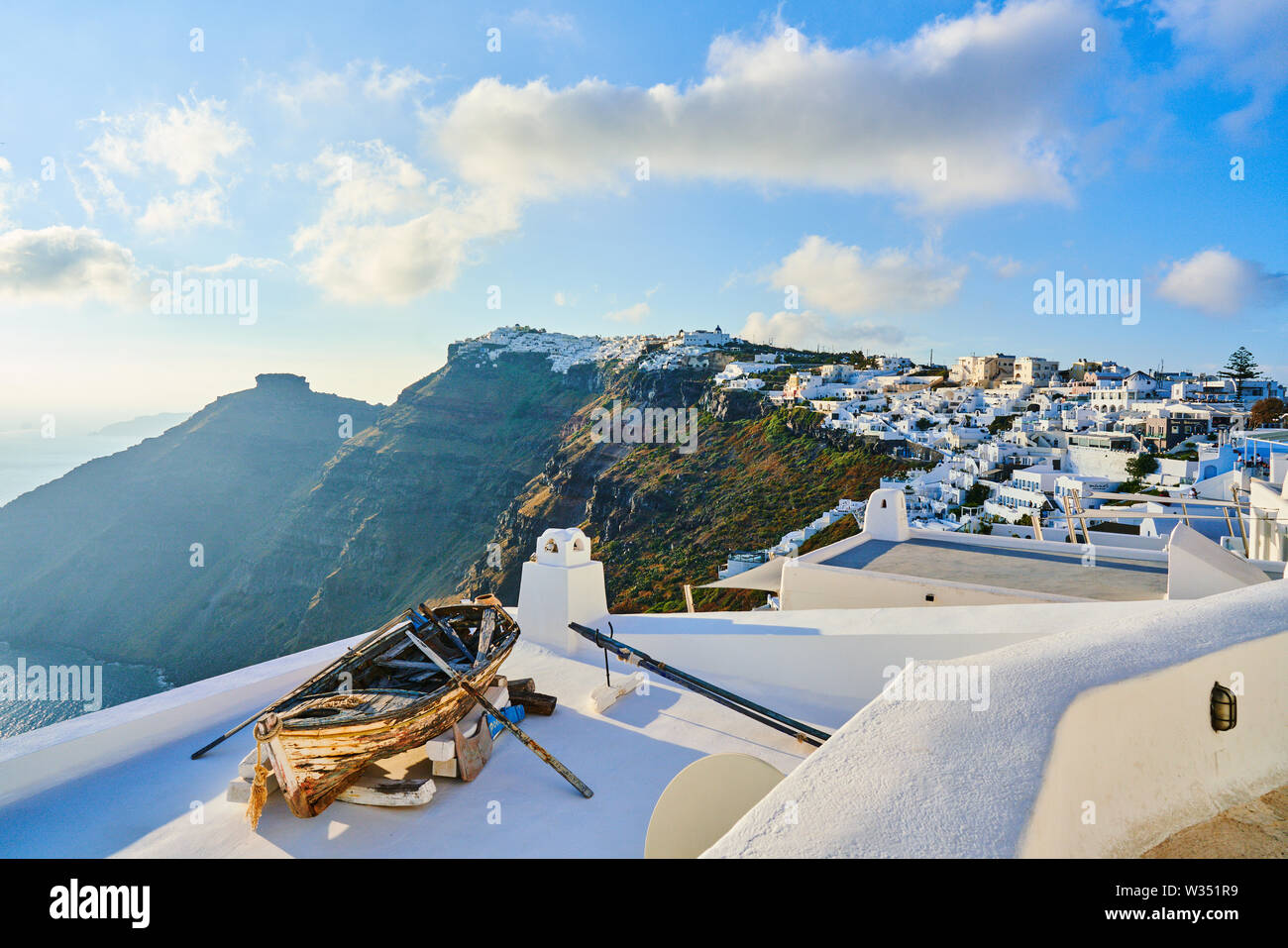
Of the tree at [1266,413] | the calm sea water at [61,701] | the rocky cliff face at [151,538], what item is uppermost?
the tree at [1266,413]

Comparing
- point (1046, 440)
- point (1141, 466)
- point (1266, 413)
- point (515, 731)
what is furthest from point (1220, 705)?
point (1266, 413)

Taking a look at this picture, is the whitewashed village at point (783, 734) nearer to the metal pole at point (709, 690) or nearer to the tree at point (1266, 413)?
the metal pole at point (709, 690)

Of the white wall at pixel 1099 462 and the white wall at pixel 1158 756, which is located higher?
the white wall at pixel 1099 462

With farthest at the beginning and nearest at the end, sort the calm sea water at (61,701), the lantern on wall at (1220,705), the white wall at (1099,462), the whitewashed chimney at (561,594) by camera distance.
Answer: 1. the calm sea water at (61,701)
2. the white wall at (1099,462)
3. the whitewashed chimney at (561,594)
4. the lantern on wall at (1220,705)

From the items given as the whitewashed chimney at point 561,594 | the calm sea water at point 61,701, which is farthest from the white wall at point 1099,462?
the calm sea water at point 61,701

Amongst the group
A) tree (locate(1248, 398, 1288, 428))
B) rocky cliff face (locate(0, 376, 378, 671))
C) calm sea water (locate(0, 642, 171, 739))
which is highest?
tree (locate(1248, 398, 1288, 428))

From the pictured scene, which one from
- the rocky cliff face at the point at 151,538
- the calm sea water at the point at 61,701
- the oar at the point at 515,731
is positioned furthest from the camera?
the rocky cliff face at the point at 151,538

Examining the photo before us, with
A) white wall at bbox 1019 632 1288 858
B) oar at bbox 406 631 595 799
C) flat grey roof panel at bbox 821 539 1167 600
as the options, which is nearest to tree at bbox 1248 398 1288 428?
flat grey roof panel at bbox 821 539 1167 600

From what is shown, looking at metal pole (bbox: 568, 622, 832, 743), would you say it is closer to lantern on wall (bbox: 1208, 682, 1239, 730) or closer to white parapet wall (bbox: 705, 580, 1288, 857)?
white parapet wall (bbox: 705, 580, 1288, 857)

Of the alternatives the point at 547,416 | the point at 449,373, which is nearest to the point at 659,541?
the point at 547,416
